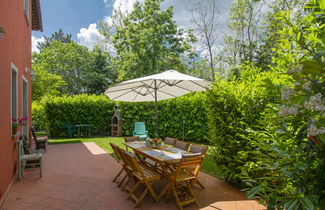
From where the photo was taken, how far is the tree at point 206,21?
18.6 meters

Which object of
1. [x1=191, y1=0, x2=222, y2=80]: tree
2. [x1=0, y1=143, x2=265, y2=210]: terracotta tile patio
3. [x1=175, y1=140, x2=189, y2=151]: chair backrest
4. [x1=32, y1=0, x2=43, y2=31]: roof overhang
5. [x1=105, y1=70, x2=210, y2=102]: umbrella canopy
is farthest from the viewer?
[x1=191, y1=0, x2=222, y2=80]: tree

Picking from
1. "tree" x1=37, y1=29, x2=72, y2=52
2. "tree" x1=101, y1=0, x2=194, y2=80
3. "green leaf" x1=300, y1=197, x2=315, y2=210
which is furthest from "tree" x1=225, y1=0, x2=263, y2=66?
"tree" x1=37, y1=29, x2=72, y2=52

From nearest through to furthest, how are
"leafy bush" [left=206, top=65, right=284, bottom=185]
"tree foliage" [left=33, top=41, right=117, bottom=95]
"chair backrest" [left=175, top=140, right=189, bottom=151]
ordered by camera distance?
"leafy bush" [left=206, top=65, right=284, bottom=185] → "chair backrest" [left=175, top=140, right=189, bottom=151] → "tree foliage" [left=33, top=41, right=117, bottom=95]

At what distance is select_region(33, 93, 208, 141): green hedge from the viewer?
10.3 m

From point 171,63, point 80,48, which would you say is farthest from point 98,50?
point 171,63

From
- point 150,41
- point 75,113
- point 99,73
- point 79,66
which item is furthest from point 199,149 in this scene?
point 79,66

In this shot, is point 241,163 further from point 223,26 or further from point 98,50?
point 98,50

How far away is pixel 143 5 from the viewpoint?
19203 mm

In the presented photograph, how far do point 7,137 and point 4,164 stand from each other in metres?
0.57

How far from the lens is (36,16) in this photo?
32.9ft

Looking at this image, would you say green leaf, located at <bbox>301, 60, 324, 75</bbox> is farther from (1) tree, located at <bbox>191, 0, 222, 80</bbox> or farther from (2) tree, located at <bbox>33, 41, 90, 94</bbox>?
(2) tree, located at <bbox>33, 41, 90, 94</bbox>

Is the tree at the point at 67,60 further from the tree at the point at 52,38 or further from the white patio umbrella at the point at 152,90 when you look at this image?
the white patio umbrella at the point at 152,90

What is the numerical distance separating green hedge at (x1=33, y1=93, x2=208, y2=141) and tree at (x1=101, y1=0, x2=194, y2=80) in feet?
23.4

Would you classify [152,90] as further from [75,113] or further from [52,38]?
[52,38]
